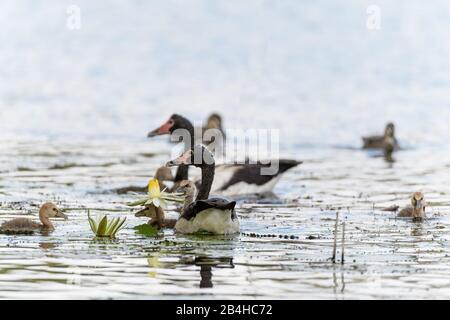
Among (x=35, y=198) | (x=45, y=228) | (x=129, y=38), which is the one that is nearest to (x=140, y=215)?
(x=45, y=228)

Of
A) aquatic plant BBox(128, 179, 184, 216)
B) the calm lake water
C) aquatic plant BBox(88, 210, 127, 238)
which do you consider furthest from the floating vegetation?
aquatic plant BBox(88, 210, 127, 238)

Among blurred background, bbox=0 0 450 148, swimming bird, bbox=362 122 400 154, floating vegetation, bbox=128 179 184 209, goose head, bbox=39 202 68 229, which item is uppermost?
blurred background, bbox=0 0 450 148

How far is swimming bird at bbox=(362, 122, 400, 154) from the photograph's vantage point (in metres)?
26.2

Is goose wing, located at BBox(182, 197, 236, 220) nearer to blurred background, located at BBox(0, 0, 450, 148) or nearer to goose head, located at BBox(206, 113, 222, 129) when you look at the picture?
blurred background, located at BBox(0, 0, 450, 148)

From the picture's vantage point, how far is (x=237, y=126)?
29.4 metres

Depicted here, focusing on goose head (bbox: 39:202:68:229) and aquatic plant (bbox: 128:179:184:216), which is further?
aquatic plant (bbox: 128:179:184:216)

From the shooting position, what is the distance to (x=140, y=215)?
51.2 ft

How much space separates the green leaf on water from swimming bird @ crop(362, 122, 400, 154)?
38.8 ft

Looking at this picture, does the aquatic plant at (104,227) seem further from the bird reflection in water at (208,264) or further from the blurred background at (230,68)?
the blurred background at (230,68)

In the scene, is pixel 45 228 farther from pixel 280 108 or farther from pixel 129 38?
pixel 129 38

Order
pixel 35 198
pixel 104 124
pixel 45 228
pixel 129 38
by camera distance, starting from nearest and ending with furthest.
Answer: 1. pixel 45 228
2. pixel 35 198
3. pixel 104 124
4. pixel 129 38

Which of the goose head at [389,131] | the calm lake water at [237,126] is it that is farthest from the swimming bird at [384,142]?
the calm lake water at [237,126]

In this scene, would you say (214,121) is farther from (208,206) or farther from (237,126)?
(208,206)
